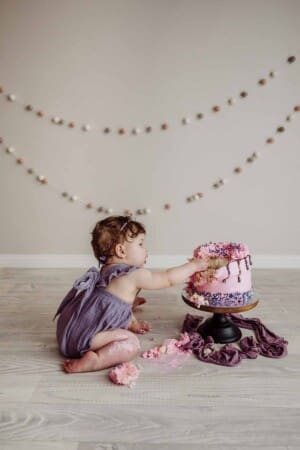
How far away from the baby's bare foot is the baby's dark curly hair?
388mm

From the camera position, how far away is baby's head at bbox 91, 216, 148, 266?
1628 millimetres

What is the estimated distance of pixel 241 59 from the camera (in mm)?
2520

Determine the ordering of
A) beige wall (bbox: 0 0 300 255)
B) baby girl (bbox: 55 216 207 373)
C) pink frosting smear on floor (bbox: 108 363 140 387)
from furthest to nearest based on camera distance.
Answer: beige wall (bbox: 0 0 300 255)
baby girl (bbox: 55 216 207 373)
pink frosting smear on floor (bbox: 108 363 140 387)

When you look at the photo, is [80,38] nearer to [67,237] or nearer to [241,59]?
[241,59]

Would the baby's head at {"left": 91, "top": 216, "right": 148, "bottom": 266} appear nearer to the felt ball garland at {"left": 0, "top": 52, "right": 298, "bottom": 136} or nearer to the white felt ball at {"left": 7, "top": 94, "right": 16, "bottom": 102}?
the felt ball garland at {"left": 0, "top": 52, "right": 298, "bottom": 136}

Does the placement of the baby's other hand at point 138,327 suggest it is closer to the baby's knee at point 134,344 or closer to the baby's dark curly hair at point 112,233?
the baby's knee at point 134,344

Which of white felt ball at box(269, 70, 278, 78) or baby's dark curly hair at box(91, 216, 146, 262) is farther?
white felt ball at box(269, 70, 278, 78)

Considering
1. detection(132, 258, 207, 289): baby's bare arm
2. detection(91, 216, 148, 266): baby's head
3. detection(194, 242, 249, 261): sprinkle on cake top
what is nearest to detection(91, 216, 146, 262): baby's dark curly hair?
detection(91, 216, 148, 266): baby's head

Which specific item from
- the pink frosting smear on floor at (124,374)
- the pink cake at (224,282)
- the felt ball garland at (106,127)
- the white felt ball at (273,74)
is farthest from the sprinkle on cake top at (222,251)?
the white felt ball at (273,74)

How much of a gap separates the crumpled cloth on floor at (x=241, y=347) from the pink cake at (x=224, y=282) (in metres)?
0.15

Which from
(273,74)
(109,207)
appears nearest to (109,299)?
(109,207)

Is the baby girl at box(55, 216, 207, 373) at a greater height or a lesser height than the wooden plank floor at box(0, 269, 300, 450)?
greater

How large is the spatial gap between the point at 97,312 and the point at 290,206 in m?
1.62

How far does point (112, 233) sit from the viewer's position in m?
1.63
